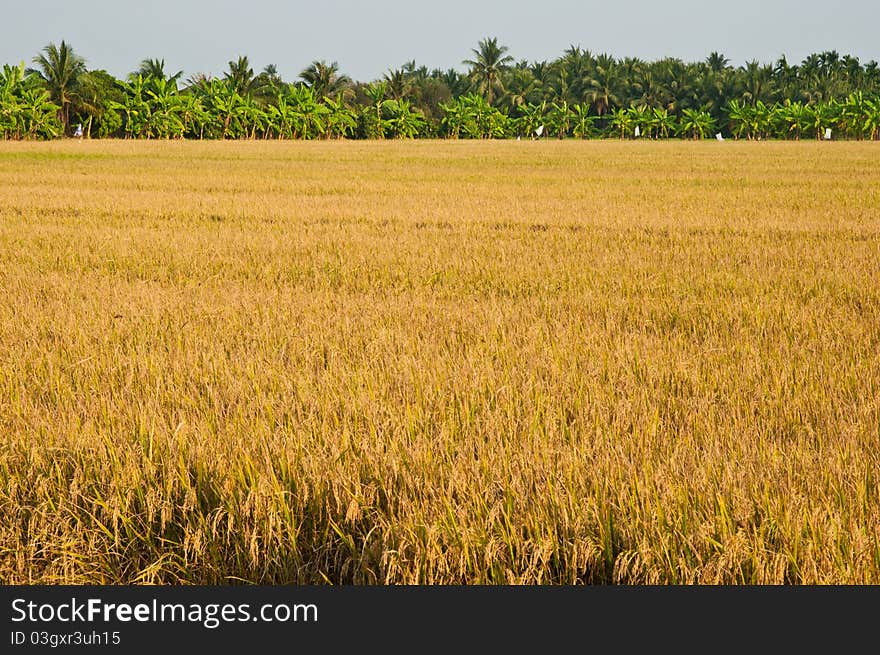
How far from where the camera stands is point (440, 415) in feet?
12.3

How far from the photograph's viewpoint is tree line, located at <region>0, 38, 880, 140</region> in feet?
204

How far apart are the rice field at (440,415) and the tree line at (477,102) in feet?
160

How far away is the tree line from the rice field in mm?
48771

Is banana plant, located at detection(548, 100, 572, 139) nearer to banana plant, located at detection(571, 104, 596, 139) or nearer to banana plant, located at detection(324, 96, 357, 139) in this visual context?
banana plant, located at detection(571, 104, 596, 139)

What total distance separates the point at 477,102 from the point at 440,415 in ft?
264

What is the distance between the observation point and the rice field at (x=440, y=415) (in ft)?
8.45

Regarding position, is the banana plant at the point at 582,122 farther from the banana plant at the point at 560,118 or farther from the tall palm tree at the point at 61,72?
the tall palm tree at the point at 61,72

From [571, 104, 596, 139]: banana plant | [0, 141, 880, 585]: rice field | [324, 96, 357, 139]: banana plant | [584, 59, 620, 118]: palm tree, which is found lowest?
[0, 141, 880, 585]: rice field

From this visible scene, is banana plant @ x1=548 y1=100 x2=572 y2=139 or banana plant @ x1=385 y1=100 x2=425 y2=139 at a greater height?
banana plant @ x1=548 y1=100 x2=572 y2=139

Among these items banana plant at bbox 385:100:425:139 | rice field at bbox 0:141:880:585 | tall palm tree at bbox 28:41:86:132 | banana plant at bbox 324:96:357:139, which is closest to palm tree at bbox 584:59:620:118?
banana plant at bbox 385:100:425:139

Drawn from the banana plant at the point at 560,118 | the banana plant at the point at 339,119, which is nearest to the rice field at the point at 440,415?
the banana plant at the point at 339,119

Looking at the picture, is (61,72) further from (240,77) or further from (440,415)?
(440,415)

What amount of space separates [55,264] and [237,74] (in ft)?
217


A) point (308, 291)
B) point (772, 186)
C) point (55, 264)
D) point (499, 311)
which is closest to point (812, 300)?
point (499, 311)
